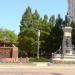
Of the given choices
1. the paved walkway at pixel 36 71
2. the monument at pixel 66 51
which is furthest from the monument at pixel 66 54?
the paved walkway at pixel 36 71

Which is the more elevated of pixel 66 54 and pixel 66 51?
pixel 66 51

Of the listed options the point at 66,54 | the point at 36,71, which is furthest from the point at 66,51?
the point at 36,71

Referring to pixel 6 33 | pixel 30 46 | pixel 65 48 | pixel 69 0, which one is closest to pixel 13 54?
pixel 65 48

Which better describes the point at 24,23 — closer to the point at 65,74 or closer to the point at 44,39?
the point at 44,39

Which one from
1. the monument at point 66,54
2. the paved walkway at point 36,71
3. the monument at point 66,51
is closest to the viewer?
the paved walkway at point 36,71

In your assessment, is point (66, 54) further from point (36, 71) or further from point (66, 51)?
point (36, 71)

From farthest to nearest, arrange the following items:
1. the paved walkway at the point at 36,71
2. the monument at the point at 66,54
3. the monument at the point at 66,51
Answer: the monument at the point at 66,51 → the monument at the point at 66,54 → the paved walkway at the point at 36,71

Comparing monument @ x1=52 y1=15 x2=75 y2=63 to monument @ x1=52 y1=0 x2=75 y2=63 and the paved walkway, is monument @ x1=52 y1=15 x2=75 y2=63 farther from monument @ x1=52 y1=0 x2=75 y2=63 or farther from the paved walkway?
the paved walkway

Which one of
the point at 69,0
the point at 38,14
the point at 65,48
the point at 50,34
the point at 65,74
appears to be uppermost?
the point at 69,0

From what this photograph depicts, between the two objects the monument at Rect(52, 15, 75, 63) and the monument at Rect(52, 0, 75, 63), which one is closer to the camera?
the monument at Rect(52, 15, 75, 63)

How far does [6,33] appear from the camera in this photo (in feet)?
362

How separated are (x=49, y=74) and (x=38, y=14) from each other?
56.6 meters

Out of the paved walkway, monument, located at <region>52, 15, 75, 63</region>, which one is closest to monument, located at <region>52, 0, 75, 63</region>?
monument, located at <region>52, 15, 75, 63</region>

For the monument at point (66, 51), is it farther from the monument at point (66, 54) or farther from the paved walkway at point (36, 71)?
the paved walkway at point (36, 71)
